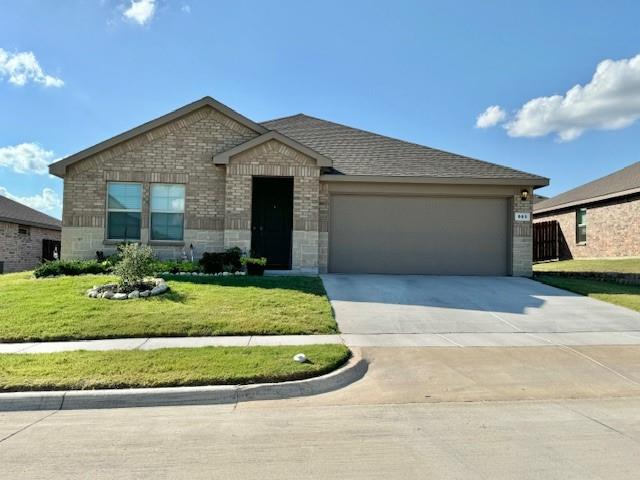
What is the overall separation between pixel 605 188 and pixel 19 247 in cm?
2830

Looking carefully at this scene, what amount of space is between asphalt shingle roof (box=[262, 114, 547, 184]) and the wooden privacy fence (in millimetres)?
11071

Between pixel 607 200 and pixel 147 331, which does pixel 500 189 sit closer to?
pixel 607 200

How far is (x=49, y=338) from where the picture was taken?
7.97 meters

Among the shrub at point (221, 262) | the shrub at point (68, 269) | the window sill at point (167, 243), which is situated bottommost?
the shrub at point (68, 269)

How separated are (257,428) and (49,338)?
512 cm

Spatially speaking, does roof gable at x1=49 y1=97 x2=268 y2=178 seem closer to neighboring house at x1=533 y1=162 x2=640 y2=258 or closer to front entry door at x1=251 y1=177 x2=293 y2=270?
front entry door at x1=251 y1=177 x2=293 y2=270

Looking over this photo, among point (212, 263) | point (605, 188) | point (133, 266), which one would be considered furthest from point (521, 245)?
point (133, 266)

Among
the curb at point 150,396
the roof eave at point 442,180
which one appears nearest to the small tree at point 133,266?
the curb at point 150,396

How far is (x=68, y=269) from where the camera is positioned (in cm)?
1297

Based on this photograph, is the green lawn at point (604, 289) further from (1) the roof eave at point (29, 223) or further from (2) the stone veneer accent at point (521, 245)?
(1) the roof eave at point (29, 223)

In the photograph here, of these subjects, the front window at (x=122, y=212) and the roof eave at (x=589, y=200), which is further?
the roof eave at (x=589, y=200)

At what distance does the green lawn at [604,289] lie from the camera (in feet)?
37.4

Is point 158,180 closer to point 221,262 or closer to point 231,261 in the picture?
point 221,262

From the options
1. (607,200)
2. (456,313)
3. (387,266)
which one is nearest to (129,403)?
(456,313)
